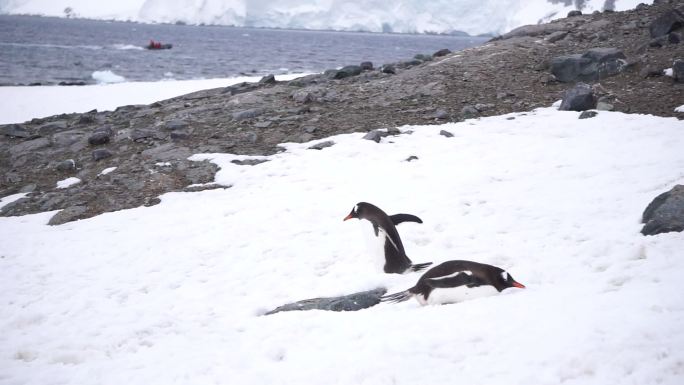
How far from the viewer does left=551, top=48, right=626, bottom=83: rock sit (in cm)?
1192

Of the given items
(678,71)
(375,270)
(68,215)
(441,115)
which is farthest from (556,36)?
(68,215)

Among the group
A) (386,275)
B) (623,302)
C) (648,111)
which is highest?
(648,111)

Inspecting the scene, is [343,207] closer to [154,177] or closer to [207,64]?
[154,177]

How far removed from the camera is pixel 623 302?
410 centimetres

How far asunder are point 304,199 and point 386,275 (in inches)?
115

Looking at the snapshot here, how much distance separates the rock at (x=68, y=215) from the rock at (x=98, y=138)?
3.04 meters

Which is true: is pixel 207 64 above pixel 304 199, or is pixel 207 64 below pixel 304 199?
above

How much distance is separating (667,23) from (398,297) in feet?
40.5

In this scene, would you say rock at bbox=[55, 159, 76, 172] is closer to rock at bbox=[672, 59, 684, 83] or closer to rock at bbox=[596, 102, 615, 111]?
rock at bbox=[596, 102, 615, 111]

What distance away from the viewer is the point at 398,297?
17.3 ft

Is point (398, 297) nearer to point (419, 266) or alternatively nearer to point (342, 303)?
point (342, 303)

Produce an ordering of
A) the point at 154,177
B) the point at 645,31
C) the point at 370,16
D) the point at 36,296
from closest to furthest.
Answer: the point at 36,296 < the point at 154,177 < the point at 645,31 < the point at 370,16

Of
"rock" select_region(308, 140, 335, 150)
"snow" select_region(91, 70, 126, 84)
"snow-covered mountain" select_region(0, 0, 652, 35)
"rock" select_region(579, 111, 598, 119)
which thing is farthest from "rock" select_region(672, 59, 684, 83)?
"snow-covered mountain" select_region(0, 0, 652, 35)

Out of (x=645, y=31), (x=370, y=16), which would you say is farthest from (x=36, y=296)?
(x=370, y=16)
